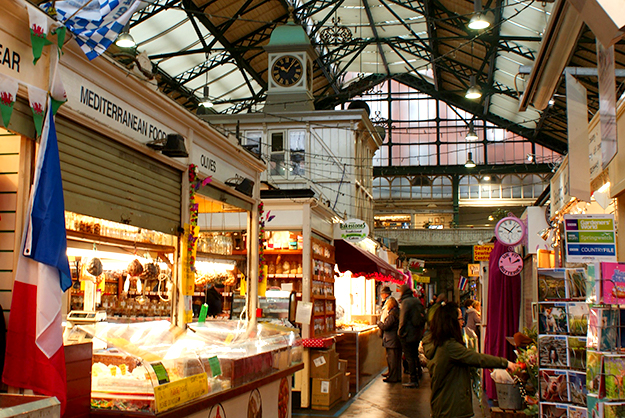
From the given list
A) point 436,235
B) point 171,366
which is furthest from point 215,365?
point 436,235

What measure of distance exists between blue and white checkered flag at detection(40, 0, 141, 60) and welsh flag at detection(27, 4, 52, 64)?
0.48 ft

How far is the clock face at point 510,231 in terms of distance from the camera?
8.90m

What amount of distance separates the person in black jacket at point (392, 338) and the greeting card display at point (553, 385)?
6.07m

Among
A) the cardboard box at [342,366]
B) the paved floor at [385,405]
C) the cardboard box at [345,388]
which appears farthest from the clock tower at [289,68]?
the cardboard box at [345,388]

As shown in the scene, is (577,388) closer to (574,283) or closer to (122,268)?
(574,283)

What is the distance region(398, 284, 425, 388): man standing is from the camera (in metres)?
11.0

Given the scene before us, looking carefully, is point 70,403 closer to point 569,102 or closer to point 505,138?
point 569,102

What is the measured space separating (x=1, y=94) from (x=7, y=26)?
1.34ft

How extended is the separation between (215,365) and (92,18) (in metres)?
2.48

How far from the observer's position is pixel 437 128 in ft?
108

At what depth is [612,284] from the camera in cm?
421

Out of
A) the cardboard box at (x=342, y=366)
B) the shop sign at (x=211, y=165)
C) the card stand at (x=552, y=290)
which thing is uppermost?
the shop sign at (x=211, y=165)

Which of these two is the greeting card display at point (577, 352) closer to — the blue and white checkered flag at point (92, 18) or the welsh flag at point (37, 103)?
the blue and white checkered flag at point (92, 18)

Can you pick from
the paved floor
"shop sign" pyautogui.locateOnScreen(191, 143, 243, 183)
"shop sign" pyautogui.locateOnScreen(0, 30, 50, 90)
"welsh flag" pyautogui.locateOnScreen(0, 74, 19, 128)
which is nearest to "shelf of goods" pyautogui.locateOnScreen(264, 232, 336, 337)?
the paved floor
